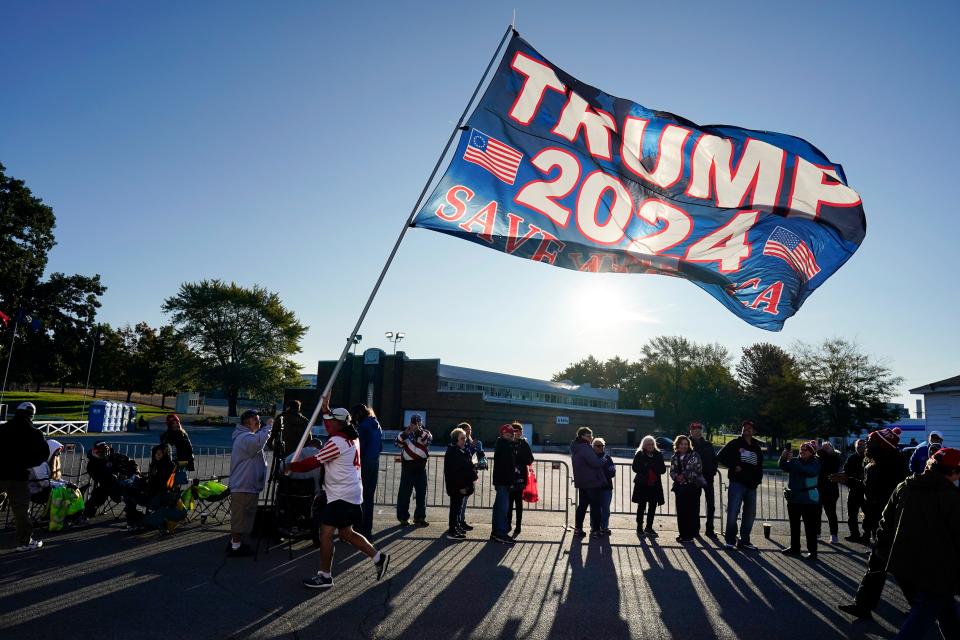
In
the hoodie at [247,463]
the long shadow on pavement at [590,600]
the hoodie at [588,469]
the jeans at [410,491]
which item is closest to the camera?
the long shadow on pavement at [590,600]

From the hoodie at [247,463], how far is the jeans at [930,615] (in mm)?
7335

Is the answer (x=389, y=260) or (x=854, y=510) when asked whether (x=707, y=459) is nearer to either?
(x=854, y=510)

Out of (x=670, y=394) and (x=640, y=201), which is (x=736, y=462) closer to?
(x=640, y=201)

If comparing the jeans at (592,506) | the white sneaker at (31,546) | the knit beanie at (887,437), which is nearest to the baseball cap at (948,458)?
the knit beanie at (887,437)

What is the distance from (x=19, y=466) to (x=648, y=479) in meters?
9.66

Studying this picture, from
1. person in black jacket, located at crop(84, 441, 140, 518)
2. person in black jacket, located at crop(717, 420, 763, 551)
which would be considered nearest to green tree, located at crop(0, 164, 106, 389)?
person in black jacket, located at crop(84, 441, 140, 518)

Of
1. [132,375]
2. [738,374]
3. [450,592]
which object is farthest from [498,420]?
[132,375]

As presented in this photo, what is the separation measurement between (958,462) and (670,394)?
72.8 meters

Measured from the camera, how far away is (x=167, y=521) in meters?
9.18

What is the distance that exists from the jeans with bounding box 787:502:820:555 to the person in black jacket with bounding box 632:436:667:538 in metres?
2.15

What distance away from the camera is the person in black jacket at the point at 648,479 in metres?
10.9

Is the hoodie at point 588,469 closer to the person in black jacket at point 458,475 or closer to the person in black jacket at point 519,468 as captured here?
the person in black jacket at point 519,468

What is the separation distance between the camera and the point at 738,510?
9875 millimetres

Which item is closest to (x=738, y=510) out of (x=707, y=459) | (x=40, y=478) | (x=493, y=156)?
(x=707, y=459)
